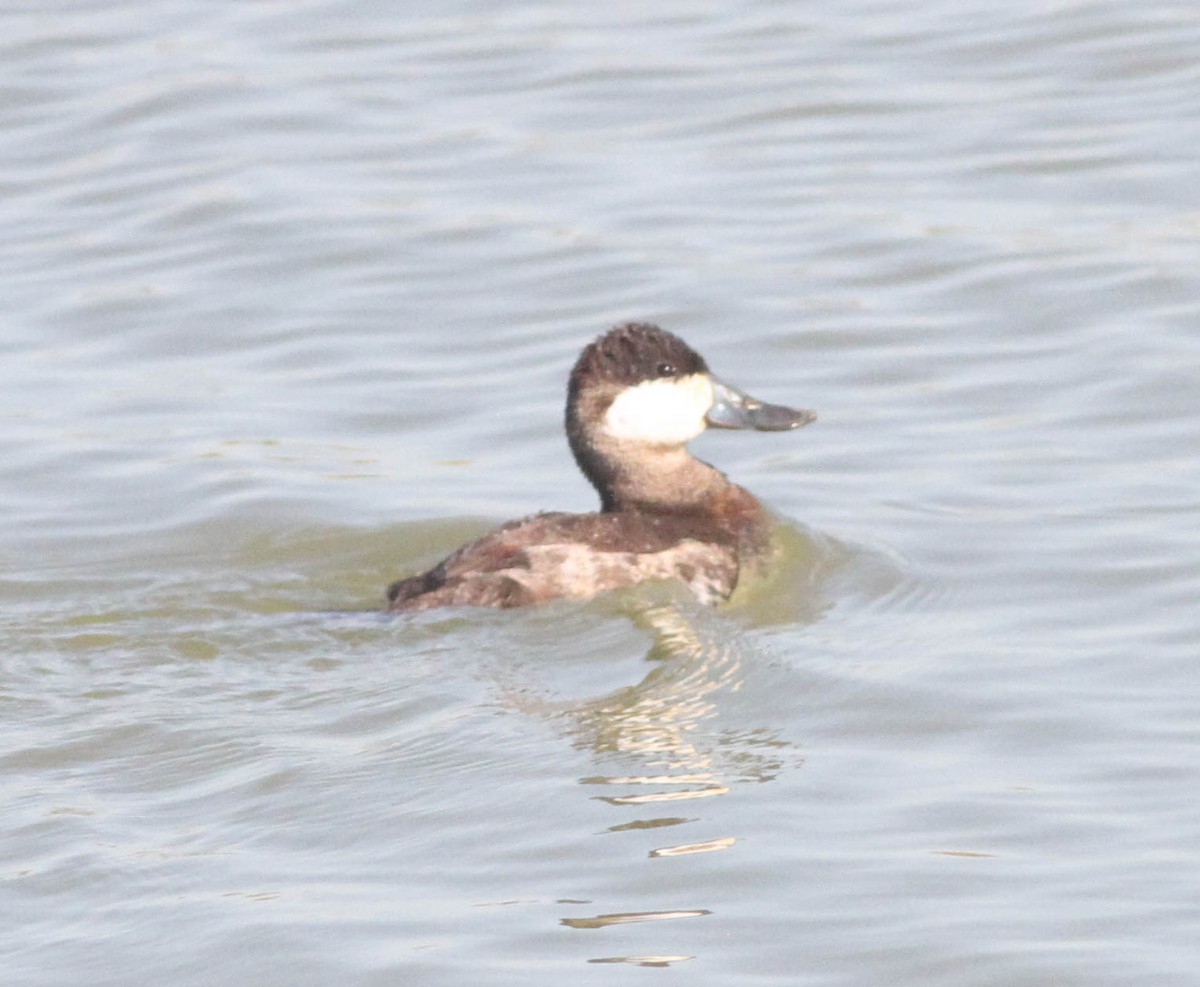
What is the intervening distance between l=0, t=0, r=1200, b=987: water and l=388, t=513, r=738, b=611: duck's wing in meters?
0.08

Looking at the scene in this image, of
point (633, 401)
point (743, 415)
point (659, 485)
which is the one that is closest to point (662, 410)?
point (633, 401)

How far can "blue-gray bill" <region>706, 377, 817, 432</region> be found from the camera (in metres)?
7.58

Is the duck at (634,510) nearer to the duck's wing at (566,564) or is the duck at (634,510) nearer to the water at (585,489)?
the duck's wing at (566,564)

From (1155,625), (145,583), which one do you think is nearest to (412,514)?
(145,583)

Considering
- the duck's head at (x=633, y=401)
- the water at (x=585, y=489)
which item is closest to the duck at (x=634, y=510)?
the duck's head at (x=633, y=401)

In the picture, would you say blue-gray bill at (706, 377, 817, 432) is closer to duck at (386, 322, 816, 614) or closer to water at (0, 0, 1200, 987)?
duck at (386, 322, 816, 614)

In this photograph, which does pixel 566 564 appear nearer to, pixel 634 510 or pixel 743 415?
pixel 634 510

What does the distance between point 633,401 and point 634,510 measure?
35cm

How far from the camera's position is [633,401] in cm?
729

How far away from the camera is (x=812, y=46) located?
12773 mm

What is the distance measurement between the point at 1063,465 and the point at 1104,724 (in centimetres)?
231

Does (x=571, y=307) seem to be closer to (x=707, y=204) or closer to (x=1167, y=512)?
(x=707, y=204)

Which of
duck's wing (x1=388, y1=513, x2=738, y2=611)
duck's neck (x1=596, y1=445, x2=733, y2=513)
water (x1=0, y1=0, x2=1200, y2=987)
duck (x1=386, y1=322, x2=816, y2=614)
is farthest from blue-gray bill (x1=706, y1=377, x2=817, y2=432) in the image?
duck's wing (x1=388, y1=513, x2=738, y2=611)

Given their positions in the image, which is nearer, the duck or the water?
the water
